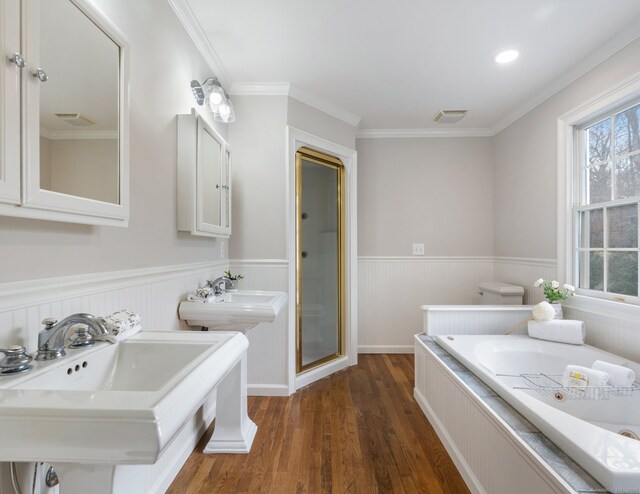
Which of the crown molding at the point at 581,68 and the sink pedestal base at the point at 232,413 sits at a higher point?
the crown molding at the point at 581,68

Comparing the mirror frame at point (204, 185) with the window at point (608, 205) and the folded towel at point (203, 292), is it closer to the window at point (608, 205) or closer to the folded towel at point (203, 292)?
the folded towel at point (203, 292)

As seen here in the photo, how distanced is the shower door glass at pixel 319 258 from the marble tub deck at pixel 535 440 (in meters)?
1.39

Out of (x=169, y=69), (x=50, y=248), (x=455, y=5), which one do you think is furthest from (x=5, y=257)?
(x=455, y=5)

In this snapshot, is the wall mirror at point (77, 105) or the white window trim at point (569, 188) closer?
the wall mirror at point (77, 105)

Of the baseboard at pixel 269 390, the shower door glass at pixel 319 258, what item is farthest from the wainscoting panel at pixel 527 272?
the baseboard at pixel 269 390

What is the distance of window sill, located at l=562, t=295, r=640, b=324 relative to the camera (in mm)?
1977

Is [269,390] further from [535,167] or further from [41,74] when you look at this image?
[535,167]

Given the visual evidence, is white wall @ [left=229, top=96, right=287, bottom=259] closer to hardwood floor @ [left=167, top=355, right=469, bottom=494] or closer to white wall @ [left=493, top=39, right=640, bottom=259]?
hardwood floor @ [left=167, top=355, right=469, bottom=494]

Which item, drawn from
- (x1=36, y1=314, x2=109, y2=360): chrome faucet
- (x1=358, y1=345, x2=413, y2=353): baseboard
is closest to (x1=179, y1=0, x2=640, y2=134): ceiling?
(x1=36, y1=314, x2=109, y2=360): chrome faucet

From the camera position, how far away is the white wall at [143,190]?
0.97 meters

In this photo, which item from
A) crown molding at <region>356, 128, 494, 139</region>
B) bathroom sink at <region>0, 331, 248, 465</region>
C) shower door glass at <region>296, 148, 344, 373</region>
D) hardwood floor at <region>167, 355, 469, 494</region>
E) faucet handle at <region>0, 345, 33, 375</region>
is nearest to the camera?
bathroom sink at <region>0, 331, 248, 465</region>

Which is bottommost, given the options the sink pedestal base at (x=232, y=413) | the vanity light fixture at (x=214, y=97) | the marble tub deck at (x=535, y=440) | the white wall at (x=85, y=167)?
the sink pedestal base at (x=232, y=413)

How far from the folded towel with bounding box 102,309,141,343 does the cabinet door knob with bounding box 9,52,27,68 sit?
0.73 m

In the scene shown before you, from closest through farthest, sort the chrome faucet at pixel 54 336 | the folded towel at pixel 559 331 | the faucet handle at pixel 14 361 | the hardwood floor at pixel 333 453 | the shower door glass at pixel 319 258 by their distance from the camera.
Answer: the faucet handle at pixel 14 361 < the chrome faucet at pixel 54 336 < the hardwood floor at pixel 333 453 < the folded towel at pixel 559 331 < the shower door glass at pixel 319 258
